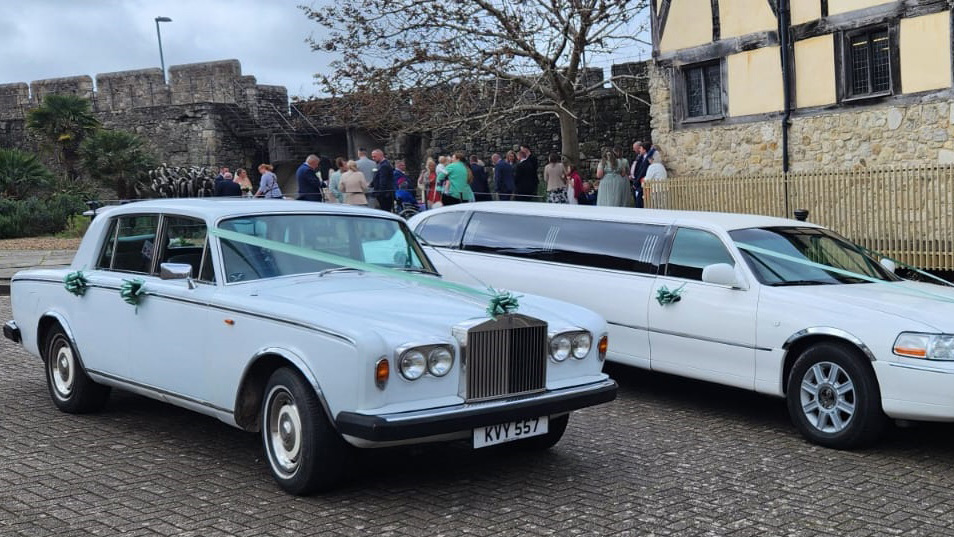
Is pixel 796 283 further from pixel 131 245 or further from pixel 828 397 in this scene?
pixel 131 245

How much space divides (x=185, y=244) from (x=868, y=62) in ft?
46.5

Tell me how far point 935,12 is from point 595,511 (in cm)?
1378

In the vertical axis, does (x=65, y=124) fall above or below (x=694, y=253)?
above

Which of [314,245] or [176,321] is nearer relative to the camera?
[176,321]

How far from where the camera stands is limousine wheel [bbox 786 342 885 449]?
21.4 ft

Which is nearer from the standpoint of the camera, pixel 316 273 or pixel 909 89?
pixel 316 273

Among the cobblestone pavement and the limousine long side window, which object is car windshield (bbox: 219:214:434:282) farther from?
the limousine long side window

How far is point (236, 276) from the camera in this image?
20.6ft

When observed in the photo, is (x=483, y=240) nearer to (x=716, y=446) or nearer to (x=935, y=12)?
(x=716, y=446)

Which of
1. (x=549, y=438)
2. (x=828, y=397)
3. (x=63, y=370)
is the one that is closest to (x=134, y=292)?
(x=63, y=370)

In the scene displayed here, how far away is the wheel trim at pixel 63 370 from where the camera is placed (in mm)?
7598

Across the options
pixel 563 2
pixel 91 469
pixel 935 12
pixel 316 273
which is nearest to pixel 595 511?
pixel 316 273

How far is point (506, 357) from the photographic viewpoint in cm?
563

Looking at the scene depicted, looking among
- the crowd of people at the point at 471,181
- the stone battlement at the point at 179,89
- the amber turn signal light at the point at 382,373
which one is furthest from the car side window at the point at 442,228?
the stone battlement at the point at 179,89
